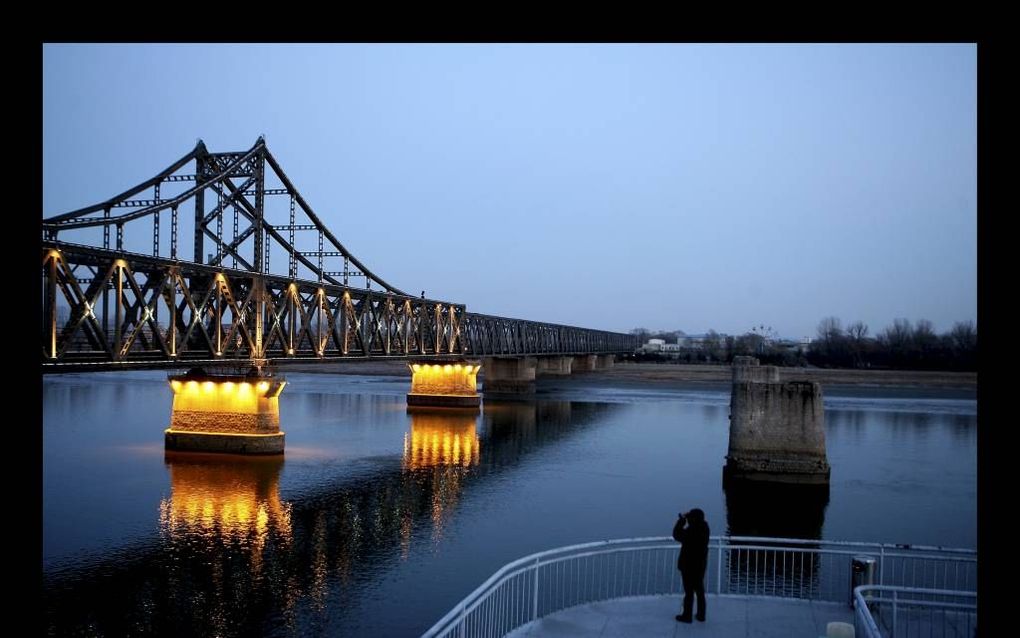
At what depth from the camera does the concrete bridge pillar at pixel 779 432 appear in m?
37.1

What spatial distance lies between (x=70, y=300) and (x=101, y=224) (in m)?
6.89

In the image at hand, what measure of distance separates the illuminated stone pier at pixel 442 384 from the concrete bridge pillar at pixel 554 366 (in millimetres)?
55205

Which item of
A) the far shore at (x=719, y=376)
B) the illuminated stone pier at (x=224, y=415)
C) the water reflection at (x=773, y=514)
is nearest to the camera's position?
the water reflection at (x=773, y=514)

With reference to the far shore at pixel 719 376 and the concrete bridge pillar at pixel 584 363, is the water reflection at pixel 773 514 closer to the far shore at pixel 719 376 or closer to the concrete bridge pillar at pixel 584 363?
the far shore at pixel 719 376

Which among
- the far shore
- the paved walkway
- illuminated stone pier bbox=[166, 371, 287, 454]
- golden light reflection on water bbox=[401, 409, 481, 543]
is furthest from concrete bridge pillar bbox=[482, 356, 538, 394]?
the paved walkway

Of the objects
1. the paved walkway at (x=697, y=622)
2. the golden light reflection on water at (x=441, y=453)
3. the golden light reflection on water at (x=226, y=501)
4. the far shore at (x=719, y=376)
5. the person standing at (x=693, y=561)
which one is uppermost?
the person standing at (x=693, y=561)

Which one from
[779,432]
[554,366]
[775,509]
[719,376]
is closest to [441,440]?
[779,432]

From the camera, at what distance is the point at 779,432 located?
125 ft

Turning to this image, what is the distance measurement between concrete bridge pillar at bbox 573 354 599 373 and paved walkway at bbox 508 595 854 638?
14288cm

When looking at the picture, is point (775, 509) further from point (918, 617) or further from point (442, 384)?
point (442, 384)

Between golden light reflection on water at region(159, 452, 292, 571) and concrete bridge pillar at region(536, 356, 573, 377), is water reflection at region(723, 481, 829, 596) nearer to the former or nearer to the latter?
golden light reflection on water at region(159, 452, 292, 571)

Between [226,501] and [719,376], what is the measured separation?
351 feet

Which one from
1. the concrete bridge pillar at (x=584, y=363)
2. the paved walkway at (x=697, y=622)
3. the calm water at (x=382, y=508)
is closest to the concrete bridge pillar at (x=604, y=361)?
the concrete bridge pillar at (x=584, y=363)
